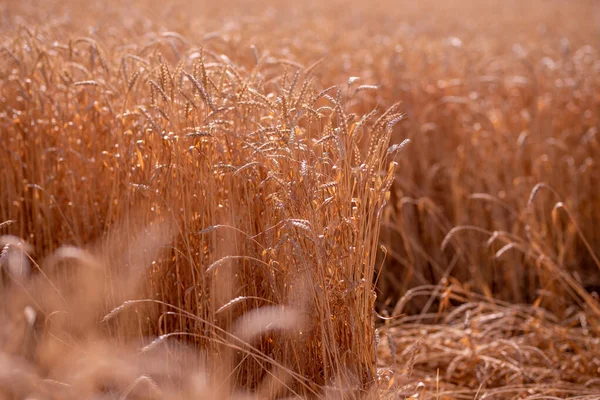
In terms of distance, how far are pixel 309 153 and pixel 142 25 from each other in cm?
243

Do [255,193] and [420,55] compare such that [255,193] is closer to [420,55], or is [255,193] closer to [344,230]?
[344,230]

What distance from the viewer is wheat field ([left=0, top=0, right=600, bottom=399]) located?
4.18 ft

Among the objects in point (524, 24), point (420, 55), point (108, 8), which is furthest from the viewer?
point (524, 24)

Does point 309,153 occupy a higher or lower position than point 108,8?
lower

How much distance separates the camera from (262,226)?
141cm

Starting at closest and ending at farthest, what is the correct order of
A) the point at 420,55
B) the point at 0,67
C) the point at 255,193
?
the point at 255,193 → the point at 0,67 → the point at 420,55

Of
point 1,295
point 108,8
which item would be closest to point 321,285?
point 1,295

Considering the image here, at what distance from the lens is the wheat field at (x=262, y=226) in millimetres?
1273

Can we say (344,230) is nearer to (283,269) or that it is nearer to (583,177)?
(283,269)

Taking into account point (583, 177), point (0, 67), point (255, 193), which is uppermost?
point (0, 67)

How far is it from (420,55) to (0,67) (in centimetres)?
206

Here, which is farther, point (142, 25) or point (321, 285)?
point (142, 25)

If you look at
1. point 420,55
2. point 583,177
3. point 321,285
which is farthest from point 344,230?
point 420,55

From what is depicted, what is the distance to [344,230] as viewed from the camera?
1303 mm
